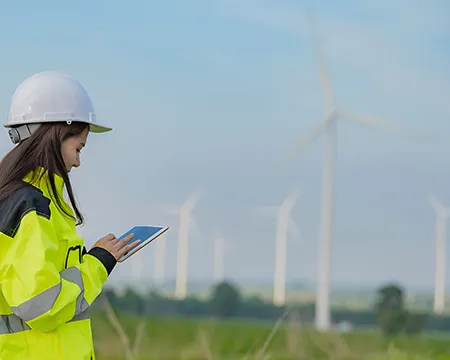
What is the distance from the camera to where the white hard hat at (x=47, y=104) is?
469 cm

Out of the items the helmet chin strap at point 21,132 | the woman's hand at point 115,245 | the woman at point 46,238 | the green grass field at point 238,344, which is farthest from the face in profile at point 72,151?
the green grass field at point 238,344

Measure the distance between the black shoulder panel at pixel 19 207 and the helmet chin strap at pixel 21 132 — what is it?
30 cm

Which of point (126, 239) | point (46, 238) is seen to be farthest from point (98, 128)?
point (46, 238)

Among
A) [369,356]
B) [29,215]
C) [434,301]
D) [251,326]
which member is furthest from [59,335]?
[434,301]

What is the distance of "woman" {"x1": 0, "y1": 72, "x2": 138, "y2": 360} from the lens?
14.3 ft

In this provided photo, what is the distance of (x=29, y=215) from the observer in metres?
4.40

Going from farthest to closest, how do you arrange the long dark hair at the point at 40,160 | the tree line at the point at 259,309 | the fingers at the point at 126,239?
the tree line at the point at 259,309 → the fingers at the point at 126,239 → the long dark hair at the point at 40,160

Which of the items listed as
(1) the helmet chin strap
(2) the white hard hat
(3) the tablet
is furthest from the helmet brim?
(3) the tablet

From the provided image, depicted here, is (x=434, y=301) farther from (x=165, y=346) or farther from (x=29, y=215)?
(x=29, y=215)

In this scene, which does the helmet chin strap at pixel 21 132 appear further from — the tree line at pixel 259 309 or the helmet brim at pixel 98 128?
the tree line at pixel 259 309

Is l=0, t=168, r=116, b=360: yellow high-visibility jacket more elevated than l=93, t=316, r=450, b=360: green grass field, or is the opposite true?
l=0, t=168, r=116, b=360: yellow high-visibility jacket

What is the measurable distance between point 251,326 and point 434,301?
21.0 metres

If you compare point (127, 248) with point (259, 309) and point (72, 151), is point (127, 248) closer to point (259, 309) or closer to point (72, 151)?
point (72, 151)

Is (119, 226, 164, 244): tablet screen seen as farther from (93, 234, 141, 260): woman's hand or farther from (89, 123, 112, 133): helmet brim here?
(89, 123, 112, 133): helmet brim
